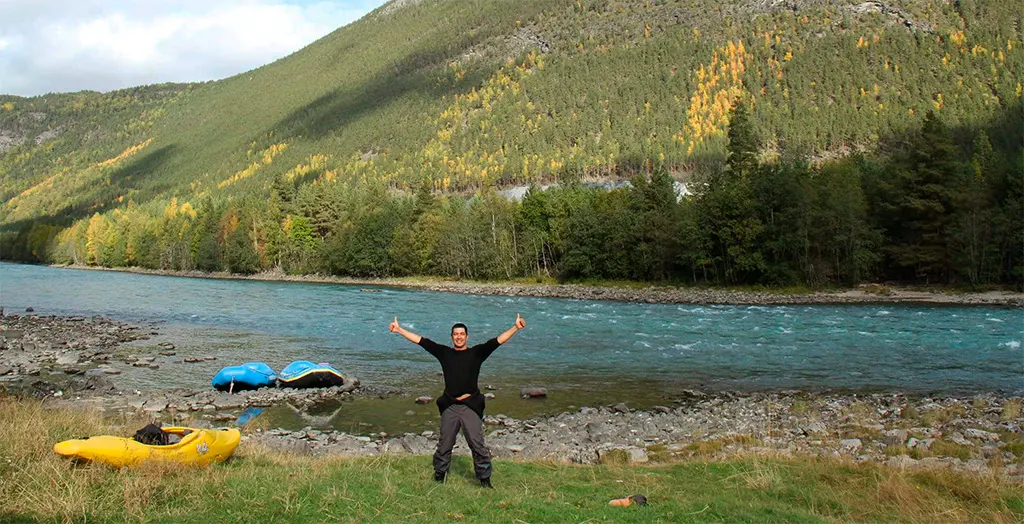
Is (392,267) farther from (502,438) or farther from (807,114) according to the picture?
(807,114)

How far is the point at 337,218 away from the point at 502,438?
9198 cm

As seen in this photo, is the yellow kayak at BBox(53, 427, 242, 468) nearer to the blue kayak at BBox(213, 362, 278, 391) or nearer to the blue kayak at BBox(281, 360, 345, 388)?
the blue kayak at BBox(281, 360, 345, 388)

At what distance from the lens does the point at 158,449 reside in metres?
9.98

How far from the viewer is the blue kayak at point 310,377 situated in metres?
22.4

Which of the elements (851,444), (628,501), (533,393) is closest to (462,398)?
(628,501)

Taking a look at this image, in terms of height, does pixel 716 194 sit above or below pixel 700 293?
above

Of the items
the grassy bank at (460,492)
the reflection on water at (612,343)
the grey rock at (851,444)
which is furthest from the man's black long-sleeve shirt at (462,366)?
the reflection on water at (612,343)

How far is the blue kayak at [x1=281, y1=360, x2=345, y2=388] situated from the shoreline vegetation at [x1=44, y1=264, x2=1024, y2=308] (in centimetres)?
3764

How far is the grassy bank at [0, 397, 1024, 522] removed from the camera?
7945mm

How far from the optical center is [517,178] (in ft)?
532

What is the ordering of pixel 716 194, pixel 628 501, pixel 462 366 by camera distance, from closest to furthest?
1. pixel 628 501
2. pixel 462 366
3. pixel 716 194

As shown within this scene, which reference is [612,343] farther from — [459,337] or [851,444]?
[459,337]

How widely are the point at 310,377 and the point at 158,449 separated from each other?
497 inches

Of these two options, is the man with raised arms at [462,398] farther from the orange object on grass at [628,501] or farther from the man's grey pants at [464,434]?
the orange object on grass at [628,501]
